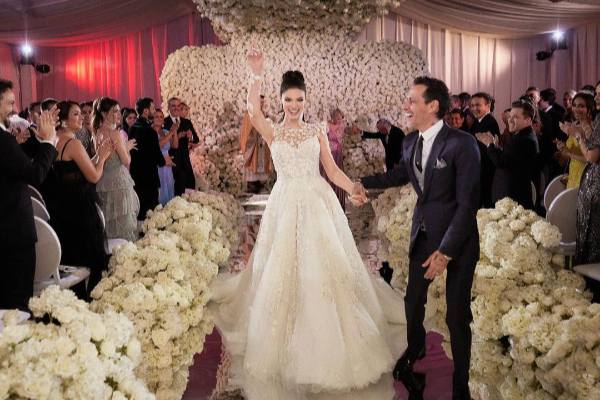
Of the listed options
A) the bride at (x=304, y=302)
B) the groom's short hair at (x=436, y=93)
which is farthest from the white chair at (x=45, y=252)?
the groom's short hair at (x=436, y=93)

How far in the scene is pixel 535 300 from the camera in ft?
12.9

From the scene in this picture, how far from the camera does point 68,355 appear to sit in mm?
2377

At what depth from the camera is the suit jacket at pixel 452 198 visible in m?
3.37

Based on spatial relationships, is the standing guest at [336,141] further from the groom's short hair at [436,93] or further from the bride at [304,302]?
the groom's short hair at [436,93]

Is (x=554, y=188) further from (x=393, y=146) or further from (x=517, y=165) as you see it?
(x=393, y=146)

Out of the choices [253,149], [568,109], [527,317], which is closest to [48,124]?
[527,317]

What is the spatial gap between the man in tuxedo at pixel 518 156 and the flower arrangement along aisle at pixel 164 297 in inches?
101

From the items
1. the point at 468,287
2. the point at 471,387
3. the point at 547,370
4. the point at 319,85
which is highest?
the point at 319,85

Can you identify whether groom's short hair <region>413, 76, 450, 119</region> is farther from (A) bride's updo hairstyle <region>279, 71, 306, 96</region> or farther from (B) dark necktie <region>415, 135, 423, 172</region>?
(A) bride's updo hairstyle <region>279, 71, 306, 96</region>

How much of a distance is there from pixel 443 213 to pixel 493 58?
14.2 metres

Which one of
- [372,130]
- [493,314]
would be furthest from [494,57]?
[493,314]

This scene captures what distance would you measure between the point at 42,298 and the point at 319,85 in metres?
9.96

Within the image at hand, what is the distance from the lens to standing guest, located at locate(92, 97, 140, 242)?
5637mm

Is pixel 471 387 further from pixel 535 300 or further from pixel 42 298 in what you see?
pixel 42 298
